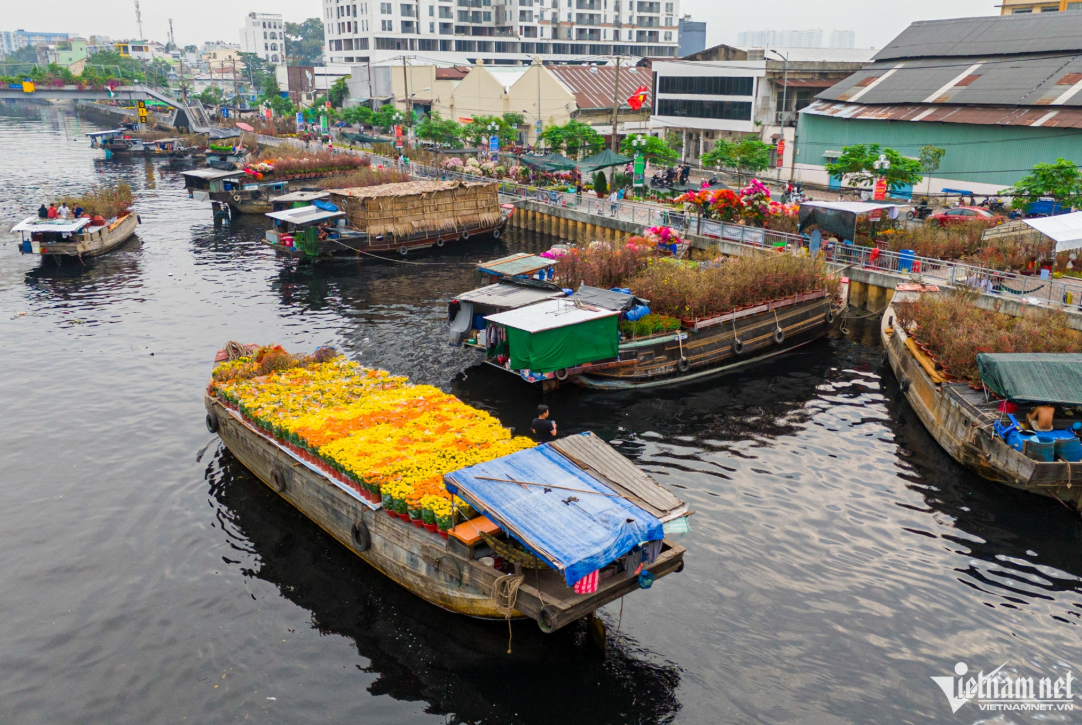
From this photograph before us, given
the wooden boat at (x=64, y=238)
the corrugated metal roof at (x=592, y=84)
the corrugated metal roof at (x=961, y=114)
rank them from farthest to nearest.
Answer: the corrugated metal roof at (x=592, y=84)
the corrugated metal roof at (x=961, y=114)
the wooden boat at (x=64, y=238)

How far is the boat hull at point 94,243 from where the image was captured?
154ft

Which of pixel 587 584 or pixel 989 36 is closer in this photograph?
pixel 587 584

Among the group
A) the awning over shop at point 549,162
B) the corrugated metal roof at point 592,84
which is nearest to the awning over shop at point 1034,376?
the awning over shop at point 549,162

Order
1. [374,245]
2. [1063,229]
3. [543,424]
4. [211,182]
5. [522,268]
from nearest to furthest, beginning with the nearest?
[543,424] → [1063,229] → [522,268] → [374,245] → [211,182]

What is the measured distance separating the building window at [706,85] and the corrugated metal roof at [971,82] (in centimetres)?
1026

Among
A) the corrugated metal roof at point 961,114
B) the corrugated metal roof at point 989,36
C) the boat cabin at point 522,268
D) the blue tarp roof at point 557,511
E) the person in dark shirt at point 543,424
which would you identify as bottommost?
the person in dark shirt at point 543,424

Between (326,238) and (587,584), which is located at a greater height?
(326,238)

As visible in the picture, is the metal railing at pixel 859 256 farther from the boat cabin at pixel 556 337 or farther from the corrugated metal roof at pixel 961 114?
the corrugated metal roof at pixel 961 114

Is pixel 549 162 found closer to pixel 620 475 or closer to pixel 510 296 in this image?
pixel 510 296

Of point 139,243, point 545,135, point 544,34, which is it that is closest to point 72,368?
point 139,243

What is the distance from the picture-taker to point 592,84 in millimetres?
95188

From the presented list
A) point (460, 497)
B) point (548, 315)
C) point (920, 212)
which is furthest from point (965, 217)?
point (460, 497)

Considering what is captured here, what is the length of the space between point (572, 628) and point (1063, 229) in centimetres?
2745

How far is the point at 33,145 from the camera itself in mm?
116750
